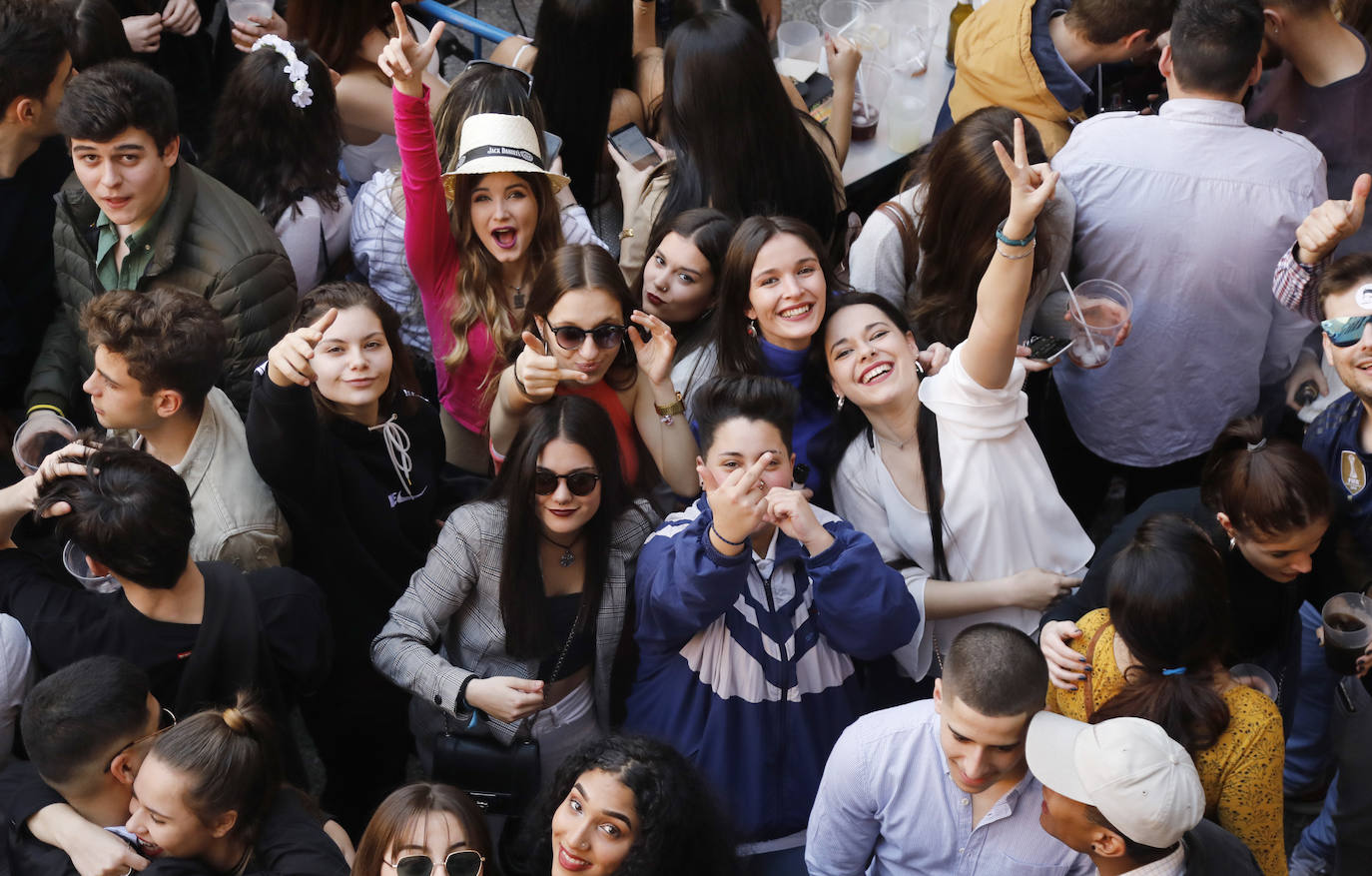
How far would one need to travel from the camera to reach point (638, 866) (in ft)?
7.67

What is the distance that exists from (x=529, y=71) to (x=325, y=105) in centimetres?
75

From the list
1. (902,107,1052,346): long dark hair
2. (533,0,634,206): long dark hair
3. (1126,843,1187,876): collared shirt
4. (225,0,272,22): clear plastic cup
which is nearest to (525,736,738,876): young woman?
(1126,843,1187,876): collared shirt

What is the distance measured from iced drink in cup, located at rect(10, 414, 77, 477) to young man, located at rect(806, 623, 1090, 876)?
1976 mm

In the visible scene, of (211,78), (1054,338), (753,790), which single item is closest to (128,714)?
(753,790)

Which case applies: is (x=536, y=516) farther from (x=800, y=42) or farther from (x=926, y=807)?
(x=800, y=42)

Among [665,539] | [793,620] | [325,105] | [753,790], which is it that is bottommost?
[753,790]

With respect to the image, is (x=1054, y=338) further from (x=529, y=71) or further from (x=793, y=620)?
(x=529, y=71)

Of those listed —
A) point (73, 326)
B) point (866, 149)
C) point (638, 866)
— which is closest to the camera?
point (638, 866)

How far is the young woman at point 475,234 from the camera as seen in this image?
341 centimetres

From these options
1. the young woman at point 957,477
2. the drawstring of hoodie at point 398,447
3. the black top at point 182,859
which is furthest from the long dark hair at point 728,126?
the black top at point 182,859

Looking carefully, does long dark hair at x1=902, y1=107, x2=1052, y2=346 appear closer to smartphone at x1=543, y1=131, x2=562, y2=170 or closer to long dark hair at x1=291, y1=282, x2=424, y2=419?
smartphone at x1=543, y1=131, x2=562, y2=170

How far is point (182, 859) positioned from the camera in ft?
7.75

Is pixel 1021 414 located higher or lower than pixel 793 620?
higher

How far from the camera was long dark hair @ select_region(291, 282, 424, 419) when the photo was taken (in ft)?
10.3
